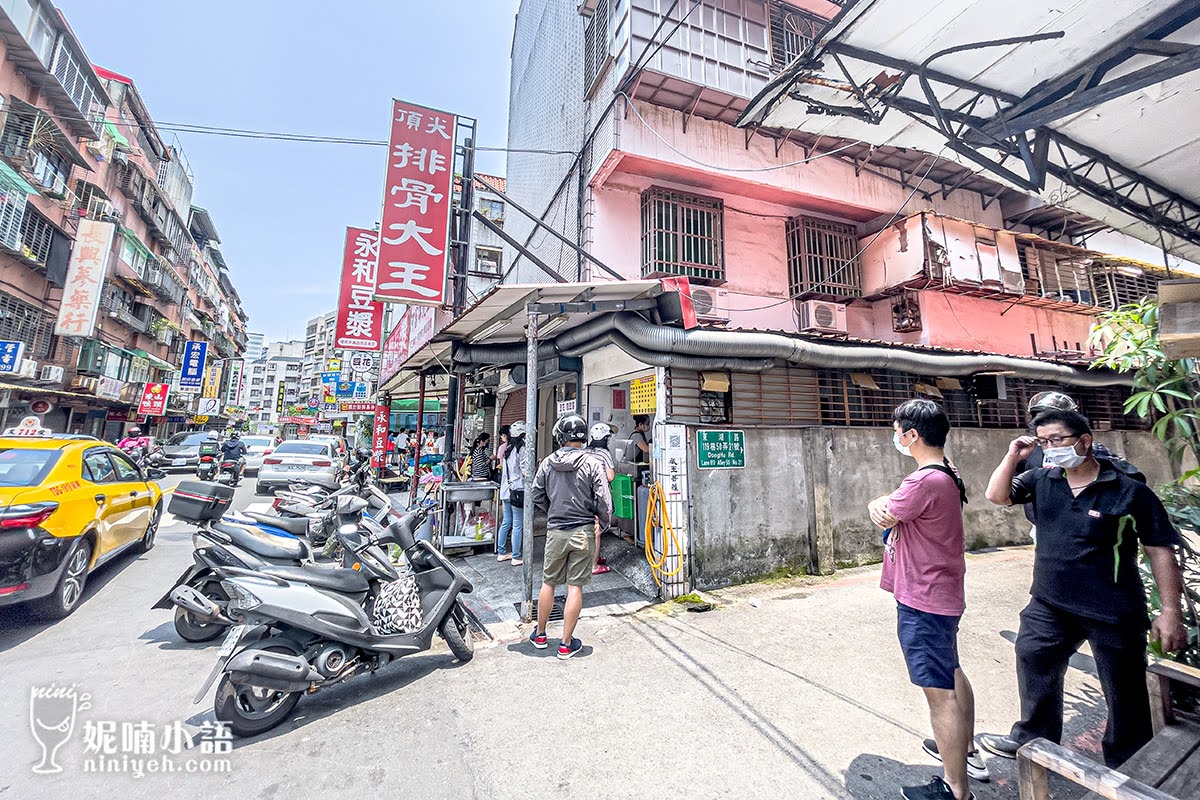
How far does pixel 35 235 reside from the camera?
16781 mm

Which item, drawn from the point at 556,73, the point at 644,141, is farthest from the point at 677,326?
the point at 556,73

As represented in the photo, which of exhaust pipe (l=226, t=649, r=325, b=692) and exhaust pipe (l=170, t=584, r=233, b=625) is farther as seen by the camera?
exhaust pipe (l=170, t=584, r=233, b=625)

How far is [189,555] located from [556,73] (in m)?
11.9

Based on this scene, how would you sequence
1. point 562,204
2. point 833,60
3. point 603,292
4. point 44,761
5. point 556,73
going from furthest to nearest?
point 556,73 → point 562,204 → point 603,292 → point 833,60 → point 44,761

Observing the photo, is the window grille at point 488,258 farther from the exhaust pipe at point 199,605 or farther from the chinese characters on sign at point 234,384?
the chinese characters on sign at point 234,384

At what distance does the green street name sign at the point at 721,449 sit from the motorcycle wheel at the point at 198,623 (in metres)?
5.07

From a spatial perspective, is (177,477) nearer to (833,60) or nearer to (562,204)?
(562,204)

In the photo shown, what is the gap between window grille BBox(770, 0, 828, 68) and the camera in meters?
8.81

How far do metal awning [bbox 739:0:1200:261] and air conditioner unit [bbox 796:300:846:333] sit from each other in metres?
3.31

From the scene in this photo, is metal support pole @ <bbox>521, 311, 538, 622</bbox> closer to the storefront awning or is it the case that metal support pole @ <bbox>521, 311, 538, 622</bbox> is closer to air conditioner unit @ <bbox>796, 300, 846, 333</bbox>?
air conditioner unit @ <bbox>796, 300, 846, 333</bbox>

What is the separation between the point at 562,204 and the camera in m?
9.48

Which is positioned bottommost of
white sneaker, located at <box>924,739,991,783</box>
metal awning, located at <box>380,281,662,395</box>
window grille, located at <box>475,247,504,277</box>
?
white sneaker, located at <box>924,739,991,783</box>

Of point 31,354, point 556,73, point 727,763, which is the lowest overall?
point 727,763

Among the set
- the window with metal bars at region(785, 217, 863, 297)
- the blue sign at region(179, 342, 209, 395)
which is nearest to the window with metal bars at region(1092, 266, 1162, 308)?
the window with metal bars at region(785, 217, 863, 297)
